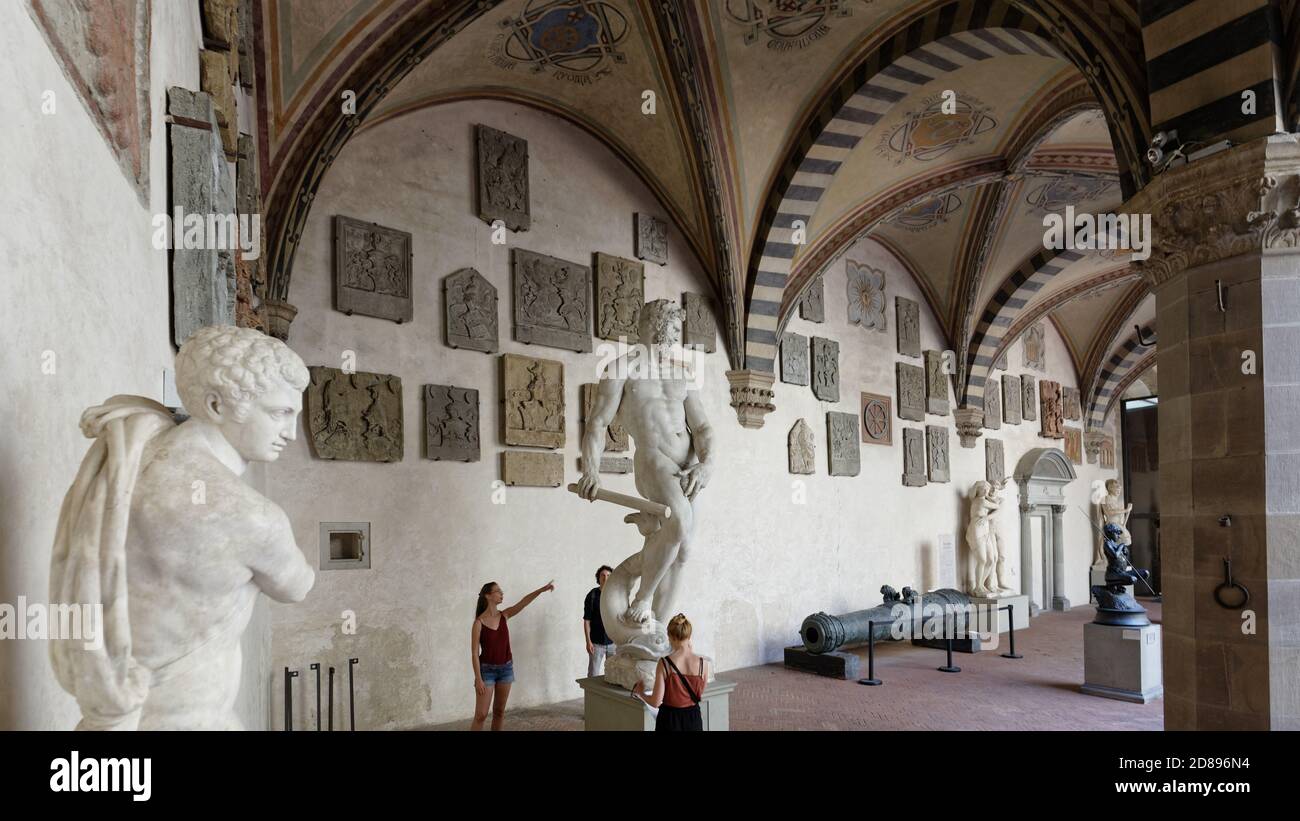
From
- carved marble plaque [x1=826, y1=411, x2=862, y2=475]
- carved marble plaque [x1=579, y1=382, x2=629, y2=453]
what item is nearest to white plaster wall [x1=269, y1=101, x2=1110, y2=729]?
carved marble plaque [x1=579, y1=382, x2=629, y2=453]

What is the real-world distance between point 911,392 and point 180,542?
12.1 m

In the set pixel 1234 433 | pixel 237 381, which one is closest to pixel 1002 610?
pixel 1234 433

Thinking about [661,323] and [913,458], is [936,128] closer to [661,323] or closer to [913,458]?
[913,458]

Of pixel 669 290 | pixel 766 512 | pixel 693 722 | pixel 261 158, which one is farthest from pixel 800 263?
pixel 693 722

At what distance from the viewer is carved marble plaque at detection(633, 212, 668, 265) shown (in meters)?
8.76

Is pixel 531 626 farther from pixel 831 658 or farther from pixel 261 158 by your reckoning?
pixel 261 158

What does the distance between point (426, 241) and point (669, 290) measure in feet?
9.47

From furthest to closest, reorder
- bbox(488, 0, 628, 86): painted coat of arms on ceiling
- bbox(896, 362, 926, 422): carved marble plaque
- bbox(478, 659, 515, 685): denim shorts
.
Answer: bbox(896, 362, 926, 422): carved marble plaque → bbox(488, 0, 628, 86): painted coat of arms on ceiling → bbox(478, 659, 515, 685): denim shorts

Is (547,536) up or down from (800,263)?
down

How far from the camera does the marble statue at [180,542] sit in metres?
Answer: 1.08

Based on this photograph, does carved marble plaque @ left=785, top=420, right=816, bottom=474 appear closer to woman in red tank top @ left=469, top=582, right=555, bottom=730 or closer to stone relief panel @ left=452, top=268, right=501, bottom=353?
stone relief panel @ left=452, top=268, right=501, bottom=353

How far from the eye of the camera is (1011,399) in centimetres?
1475

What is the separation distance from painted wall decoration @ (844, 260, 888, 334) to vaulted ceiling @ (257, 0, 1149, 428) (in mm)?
931

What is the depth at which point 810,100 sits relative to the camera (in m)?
8.28
